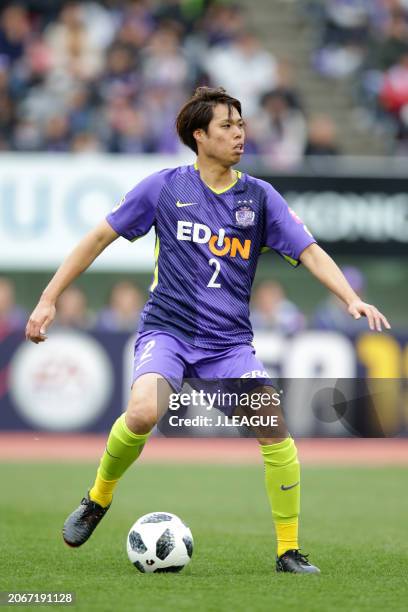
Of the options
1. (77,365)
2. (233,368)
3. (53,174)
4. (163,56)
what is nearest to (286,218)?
(233,368)

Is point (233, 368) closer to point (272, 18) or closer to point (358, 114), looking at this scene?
point (358, 114)

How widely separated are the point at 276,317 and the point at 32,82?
4922mm

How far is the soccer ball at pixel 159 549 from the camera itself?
6.21 m

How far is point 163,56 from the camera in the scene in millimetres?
17719

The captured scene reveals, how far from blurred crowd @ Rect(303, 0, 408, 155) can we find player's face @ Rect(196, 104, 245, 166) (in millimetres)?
12309

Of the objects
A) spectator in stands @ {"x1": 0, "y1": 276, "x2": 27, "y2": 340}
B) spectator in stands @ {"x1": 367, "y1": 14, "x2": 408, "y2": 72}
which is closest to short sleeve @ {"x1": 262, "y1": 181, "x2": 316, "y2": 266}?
spectator in stands @ {"x1": 0, "y1": 276, "x2": 27, "y2": 340}

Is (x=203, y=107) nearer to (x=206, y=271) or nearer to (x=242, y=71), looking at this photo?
(x=206, y=271)

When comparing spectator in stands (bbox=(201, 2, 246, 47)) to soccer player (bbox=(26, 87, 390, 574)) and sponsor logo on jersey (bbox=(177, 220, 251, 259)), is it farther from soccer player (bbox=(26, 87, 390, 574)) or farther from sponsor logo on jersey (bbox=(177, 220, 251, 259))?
sponsor logo on jersey (bbox=(177, 220, 251, 259))

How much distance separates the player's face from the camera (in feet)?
20.7

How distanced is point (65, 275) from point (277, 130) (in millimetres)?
11613

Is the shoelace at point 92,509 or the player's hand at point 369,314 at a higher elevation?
the player's hand at point 369,314

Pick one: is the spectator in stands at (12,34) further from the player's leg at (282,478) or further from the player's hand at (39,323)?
the player's leg at (282,478)

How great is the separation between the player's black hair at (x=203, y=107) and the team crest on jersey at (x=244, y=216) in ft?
1.51

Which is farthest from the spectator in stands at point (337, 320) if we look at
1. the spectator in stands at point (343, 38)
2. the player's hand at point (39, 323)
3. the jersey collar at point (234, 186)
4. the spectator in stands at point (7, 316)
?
the player's hand at point (39, 323)
